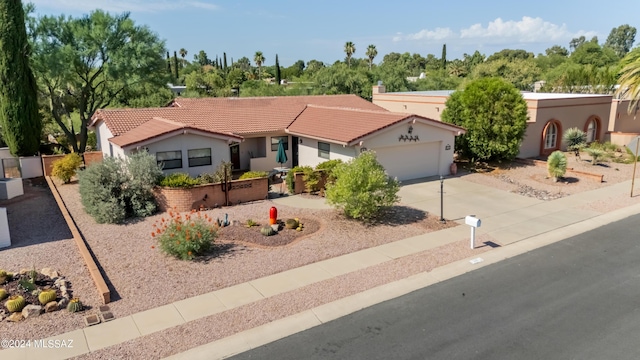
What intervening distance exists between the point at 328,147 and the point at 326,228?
802 centimetres

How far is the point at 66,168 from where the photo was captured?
75.0ft

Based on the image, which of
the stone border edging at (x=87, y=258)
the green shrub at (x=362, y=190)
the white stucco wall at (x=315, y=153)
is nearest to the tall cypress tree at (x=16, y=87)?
the stone border edging at (x=87, y=258)

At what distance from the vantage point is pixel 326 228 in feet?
51.9

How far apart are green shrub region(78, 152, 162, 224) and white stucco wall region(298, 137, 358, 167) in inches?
336

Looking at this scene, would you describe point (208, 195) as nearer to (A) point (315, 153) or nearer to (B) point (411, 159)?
(A) point (315, 153)

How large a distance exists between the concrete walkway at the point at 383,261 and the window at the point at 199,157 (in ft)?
13.8

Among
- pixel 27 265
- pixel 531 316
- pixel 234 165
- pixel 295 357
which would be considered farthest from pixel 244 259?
pixel 234 165

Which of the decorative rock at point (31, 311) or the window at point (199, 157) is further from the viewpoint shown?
the window at point (199, 157)

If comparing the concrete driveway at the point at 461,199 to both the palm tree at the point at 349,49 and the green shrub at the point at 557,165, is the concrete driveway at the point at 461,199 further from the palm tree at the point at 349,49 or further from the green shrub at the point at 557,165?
the palm tree at the point at 349,49

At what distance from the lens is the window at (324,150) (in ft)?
76.0

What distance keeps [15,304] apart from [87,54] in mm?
22995

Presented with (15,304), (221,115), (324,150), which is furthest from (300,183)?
(15,304)

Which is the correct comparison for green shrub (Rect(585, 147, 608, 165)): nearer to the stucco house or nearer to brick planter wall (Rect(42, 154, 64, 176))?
the stucco house

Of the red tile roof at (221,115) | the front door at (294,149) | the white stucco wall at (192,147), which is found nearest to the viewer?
the white stucco wall at (192,147)
